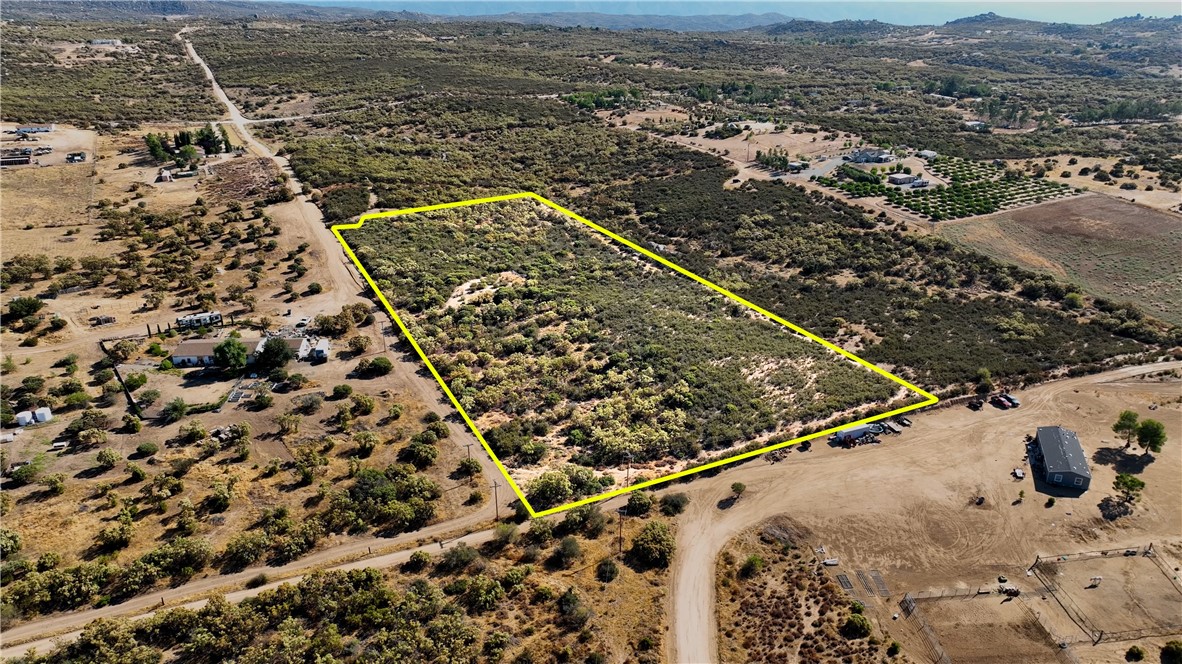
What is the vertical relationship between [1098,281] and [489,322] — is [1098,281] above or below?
above

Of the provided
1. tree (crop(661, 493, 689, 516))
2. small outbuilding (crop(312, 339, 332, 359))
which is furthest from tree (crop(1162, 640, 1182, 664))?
small outbuilding (crop(312, 339, 332, 359))

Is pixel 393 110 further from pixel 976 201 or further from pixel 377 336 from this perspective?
pixel 976 201

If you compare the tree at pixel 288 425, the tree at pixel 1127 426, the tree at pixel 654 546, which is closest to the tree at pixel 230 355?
the tree at pixel 288 425

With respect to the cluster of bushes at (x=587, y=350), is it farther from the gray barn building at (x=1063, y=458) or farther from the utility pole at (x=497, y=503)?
the gray barn building at (x=1063, y=458)

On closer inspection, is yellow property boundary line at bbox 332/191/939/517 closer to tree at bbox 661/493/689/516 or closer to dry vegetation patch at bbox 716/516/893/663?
tree at bbox 661/493/689/516

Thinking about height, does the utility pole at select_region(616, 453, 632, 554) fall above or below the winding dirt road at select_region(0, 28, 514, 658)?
above

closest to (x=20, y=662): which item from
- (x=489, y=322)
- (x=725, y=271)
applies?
(x=489, y=322)
